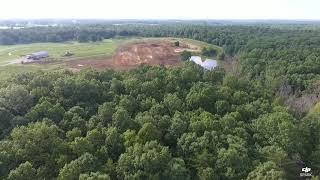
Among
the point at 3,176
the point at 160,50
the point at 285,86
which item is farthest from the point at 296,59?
the point at 3,176

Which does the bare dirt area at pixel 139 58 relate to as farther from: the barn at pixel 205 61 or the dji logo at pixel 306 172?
the dji logo at pixel 306 172

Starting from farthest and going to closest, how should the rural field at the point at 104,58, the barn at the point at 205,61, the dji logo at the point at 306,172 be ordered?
1. the barn at the point at 205,61
2. the rural field at the point at 104,58
3. the dji logo at the point at 306,172

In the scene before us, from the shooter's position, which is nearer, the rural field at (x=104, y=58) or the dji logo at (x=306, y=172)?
the dji logo at (x=306, y=172)

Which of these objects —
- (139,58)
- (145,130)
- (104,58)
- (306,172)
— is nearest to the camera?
(306,172)

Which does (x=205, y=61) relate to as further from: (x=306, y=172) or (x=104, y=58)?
(x=306, y=172)

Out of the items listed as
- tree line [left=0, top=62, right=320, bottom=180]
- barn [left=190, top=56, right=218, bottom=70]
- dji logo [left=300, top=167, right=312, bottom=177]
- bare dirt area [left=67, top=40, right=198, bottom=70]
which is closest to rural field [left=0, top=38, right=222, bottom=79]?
bare dirt area [left=67, top=40, right=198, bottom=70]

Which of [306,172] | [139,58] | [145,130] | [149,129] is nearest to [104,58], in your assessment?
[139,58]

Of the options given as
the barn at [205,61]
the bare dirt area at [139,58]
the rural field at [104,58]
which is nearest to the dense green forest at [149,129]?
the bare dirt area at [139,58]
